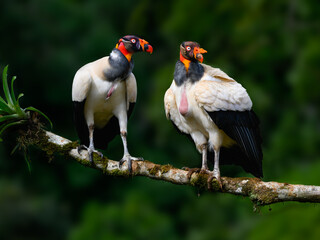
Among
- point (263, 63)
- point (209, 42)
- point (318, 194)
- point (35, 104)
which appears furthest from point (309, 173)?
point (35, 104)

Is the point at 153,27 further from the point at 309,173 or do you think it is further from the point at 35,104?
the point at 309,173

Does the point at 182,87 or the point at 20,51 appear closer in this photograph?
the point at 182,87

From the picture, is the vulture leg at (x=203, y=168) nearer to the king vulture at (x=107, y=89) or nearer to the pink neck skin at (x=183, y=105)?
the pink neck skin at (x=183, y=105)

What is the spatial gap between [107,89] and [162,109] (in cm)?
925

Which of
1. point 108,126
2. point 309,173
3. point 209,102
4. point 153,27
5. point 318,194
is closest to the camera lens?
point 318,194

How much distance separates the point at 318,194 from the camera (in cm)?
534

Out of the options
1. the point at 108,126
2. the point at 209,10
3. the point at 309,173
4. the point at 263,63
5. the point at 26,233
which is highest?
the point at 209,10

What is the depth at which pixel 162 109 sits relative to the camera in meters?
15.9

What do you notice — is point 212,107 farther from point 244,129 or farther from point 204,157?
point 204,157

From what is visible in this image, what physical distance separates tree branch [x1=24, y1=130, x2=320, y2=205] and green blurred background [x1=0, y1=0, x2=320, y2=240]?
4913mm

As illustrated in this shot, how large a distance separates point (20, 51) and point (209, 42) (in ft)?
26.2

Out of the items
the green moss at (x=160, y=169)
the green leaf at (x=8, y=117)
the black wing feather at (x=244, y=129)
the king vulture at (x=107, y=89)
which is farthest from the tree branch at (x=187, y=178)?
the black wing feather at (x=244, y=129)

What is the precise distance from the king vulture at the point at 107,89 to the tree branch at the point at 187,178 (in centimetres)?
12

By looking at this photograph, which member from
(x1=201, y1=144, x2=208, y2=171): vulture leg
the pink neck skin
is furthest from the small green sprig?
(x1=201, y1=144, x2=208, y2=171): vulture leg
